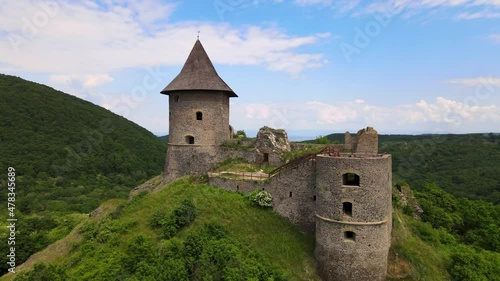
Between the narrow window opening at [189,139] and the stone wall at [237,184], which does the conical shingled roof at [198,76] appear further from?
the stone wall at [237,184]

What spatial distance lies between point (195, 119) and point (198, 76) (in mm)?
3390

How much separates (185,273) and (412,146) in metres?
84.4

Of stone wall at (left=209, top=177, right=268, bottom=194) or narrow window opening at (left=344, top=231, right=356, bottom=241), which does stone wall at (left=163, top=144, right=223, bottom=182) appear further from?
narrow window opening at (left=344, top=231, right=356, bottom=241)

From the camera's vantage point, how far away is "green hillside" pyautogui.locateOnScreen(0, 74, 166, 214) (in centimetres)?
5544

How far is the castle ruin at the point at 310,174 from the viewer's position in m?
16.9

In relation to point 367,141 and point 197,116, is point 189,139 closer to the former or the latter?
point 197,116

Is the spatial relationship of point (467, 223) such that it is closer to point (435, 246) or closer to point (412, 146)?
point (435, 246)

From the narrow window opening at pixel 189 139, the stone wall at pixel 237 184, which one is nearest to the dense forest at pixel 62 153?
the narrow window opening at pixel 189 139

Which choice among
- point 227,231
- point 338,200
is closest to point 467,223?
point 338,200

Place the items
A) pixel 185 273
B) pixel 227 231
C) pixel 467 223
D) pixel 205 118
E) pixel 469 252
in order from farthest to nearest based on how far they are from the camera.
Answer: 1. pixel 467 223
2. pixel 205 118
3. pixel 469 252
4. pixel 227 231
5. pixel 185 273

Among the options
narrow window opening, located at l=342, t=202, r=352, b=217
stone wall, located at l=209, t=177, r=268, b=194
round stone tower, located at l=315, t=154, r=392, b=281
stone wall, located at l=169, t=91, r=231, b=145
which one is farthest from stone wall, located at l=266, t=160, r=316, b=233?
stone wall, located at l=169, t=91, r=231, b=145

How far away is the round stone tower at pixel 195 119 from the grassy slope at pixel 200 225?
3.43m

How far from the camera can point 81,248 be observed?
2039cm

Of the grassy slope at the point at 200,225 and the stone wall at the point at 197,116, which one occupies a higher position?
the stone wall at the point at 197,116
